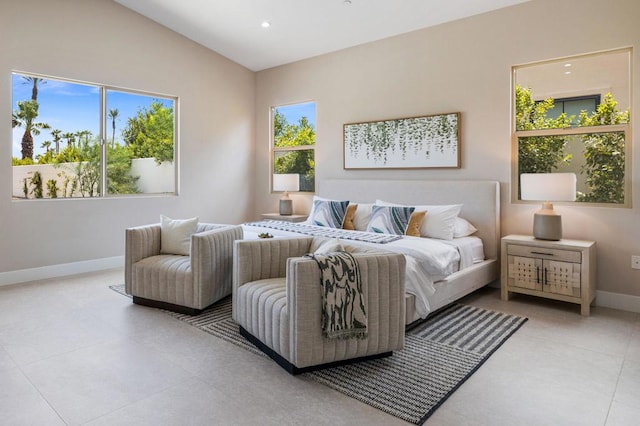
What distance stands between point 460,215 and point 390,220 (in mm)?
872

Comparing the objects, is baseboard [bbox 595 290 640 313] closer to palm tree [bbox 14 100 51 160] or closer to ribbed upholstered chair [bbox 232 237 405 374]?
ribbed upholstered chair [bbox 232 237 405 374]

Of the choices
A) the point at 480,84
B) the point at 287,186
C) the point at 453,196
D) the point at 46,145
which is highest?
the point at 480,84

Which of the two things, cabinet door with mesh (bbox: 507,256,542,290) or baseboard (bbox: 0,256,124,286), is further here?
baseboard (bbox: 0,256,124,286)

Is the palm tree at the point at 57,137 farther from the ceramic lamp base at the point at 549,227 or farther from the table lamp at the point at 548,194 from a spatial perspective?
the ceramic lamp base at the point at 549,227

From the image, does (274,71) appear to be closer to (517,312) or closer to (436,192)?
(436,192)

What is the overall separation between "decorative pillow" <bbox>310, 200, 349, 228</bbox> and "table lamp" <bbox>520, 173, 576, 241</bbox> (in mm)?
1914

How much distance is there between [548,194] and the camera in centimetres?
375

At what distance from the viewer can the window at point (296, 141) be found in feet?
20.7

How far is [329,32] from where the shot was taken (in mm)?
5293

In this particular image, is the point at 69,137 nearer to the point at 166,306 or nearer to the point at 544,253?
the point at 166,306

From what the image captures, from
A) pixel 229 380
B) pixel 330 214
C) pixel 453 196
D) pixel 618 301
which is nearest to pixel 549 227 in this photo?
pixel 618 301

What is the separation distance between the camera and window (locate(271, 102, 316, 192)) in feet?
20.7

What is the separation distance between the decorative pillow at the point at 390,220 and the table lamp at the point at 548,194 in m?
1.11

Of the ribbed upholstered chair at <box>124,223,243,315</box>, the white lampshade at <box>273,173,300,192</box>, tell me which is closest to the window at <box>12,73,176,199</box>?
the white lampshade at <box>273,173,300,192</box>
